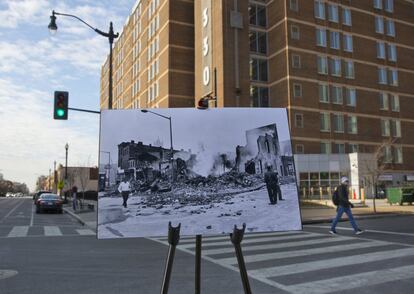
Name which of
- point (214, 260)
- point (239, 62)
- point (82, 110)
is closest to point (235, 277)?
point (214, 260)

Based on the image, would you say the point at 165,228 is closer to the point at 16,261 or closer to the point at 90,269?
the point at 90,269

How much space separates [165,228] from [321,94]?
147 ft

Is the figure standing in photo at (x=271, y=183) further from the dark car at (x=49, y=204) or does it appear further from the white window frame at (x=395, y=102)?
the white window frame at (x=395, y=102)

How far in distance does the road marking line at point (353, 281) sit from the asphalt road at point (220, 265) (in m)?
0.01

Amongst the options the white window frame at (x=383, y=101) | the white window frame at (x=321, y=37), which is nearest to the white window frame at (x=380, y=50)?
the white window frame at (x=383, y=101)

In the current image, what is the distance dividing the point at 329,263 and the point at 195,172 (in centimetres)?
499

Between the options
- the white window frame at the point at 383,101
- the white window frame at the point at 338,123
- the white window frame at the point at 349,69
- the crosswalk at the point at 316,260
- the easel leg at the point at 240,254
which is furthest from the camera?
the white window frame at the point at 383,101

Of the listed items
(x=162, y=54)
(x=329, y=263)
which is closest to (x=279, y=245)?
(x=329, y=263)

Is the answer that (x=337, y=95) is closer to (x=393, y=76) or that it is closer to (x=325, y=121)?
(x=325, y=121)

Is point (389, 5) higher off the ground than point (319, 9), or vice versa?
point (389, 5)

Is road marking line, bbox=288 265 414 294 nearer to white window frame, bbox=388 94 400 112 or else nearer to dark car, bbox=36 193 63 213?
dark car, bbox=36 193 63 213

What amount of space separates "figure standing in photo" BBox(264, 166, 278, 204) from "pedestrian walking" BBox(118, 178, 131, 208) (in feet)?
5.26

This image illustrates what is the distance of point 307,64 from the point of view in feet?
153

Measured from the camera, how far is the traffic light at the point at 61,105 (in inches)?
682
